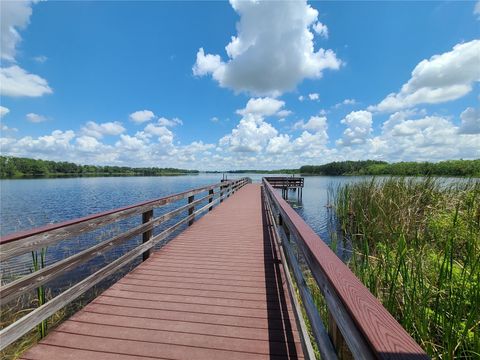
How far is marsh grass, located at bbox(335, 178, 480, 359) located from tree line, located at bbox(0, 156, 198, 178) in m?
104

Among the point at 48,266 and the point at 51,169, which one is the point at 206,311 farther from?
the point at 51,169

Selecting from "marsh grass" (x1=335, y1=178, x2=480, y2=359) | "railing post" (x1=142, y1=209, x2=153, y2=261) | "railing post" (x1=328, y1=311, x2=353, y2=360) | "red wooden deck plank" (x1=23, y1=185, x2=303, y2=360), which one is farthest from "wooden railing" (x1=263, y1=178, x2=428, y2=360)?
"railing post" (x1=142, y1=209, x2=153, y2=261)

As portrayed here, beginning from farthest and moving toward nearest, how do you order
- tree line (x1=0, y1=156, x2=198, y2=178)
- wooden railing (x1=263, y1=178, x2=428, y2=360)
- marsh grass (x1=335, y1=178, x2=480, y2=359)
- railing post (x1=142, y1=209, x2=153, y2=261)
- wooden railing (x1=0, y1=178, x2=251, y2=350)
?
tree line (x1=0, y1=156, x2=198, y2=178) → railing post (x1=142, y1=209, x2=153, y2=261) → marsh grass (x1=335, y1=178, x2=480, y2=359) → wooden railing (x1=0, y1=178, x2=251, y2=350) → wooden railing (x1=263, y1=178, x2=428, y2=360)

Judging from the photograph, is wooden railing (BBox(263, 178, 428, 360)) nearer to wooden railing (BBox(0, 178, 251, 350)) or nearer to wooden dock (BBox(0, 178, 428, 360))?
wooden dock (BBox(0, 178, 428, 360))

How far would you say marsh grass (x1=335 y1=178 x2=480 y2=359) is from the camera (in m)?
2.24

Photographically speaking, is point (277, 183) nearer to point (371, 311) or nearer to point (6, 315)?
point (6, 315)

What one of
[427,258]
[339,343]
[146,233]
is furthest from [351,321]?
[146,233]

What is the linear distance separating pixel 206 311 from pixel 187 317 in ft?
0.68

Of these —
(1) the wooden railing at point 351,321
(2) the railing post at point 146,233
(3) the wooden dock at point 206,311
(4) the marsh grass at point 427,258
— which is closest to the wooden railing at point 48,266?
(3) the wooden dock at point 206,311

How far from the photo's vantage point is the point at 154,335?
2229 millimetres

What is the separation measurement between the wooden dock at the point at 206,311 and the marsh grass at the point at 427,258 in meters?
0.99

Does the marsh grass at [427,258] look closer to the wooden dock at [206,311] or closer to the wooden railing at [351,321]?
the wooden dock at [206,311]

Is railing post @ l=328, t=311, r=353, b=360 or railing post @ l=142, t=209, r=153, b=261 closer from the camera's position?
railing post @ l=328, t=311, r=353, b=360

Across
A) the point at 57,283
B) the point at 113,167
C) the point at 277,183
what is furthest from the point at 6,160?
the point at 57,283
